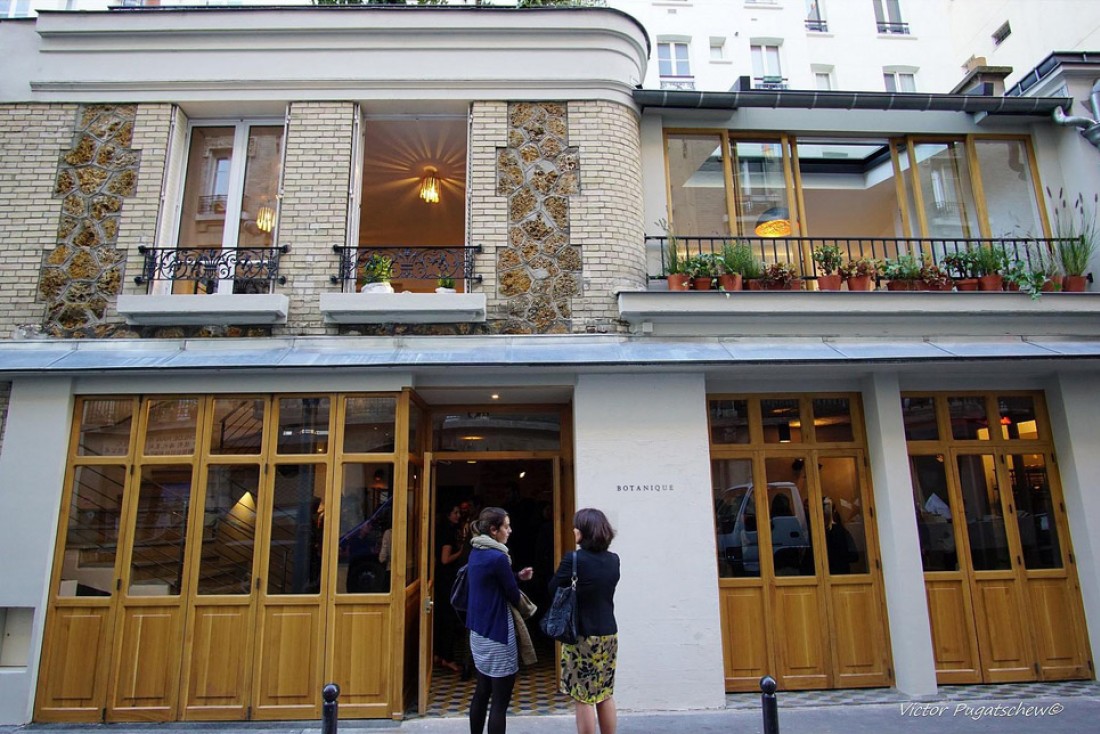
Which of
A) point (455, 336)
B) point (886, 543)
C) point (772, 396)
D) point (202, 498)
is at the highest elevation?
point (455, 336)

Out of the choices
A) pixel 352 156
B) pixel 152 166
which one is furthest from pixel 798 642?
pixel 152 166

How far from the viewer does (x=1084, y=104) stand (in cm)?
842

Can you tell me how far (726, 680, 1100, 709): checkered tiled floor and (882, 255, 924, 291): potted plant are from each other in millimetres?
4506

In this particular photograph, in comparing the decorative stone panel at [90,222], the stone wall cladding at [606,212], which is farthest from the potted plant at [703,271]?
the decorative stone panel at [90,222]

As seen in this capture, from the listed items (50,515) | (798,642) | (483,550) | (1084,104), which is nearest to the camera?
(483,550)

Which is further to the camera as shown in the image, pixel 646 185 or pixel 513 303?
pixel 646 185

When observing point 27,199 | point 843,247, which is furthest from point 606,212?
point 27,199

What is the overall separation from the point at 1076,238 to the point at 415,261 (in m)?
8.16

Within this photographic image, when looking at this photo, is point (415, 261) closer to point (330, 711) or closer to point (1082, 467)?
point (330, 711)

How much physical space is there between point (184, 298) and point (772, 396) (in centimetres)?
677

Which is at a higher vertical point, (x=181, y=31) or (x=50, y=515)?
(x=181, y=31)

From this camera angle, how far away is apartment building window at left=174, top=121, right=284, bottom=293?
7547mm

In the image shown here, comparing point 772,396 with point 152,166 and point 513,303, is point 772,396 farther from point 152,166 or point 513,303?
point 152,166

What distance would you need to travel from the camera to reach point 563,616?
4.89m
